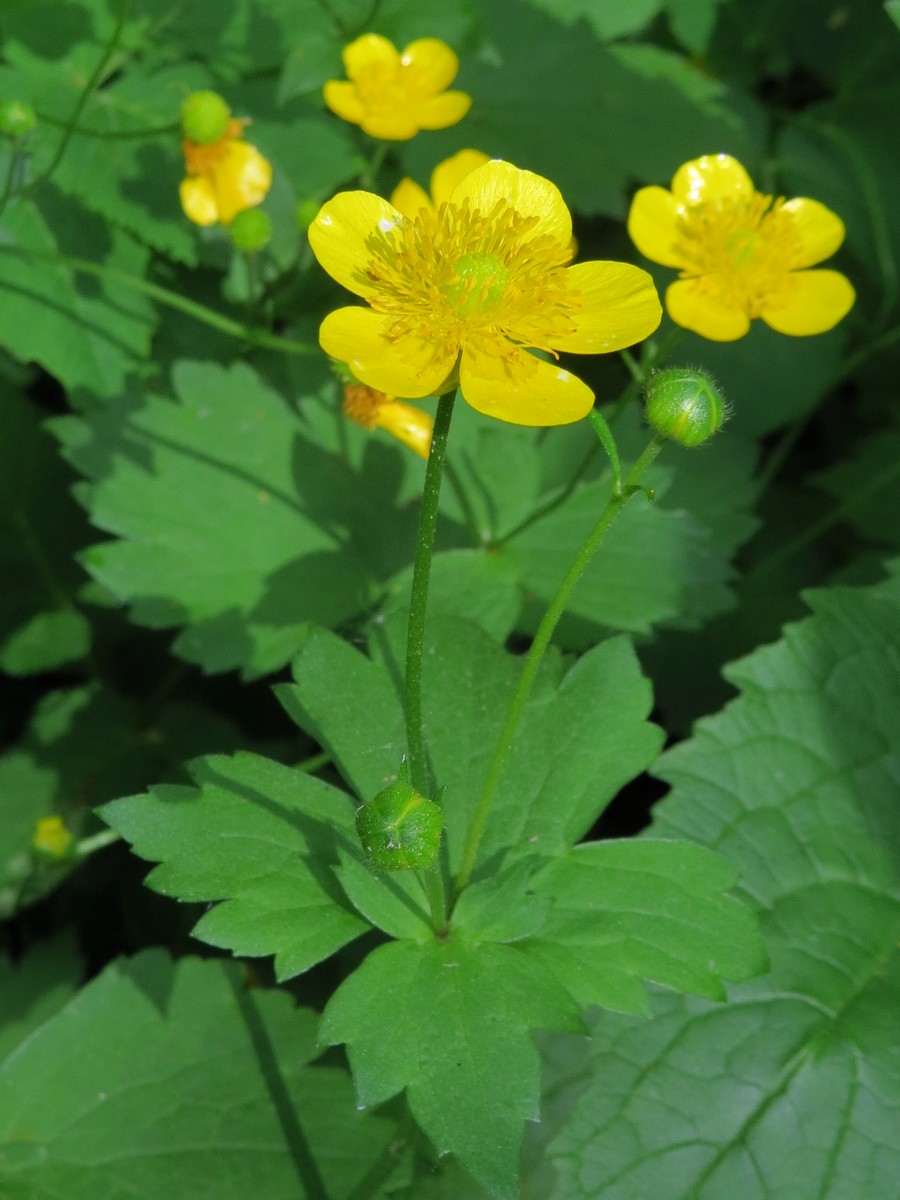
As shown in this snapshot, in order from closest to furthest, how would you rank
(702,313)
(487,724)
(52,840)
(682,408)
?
1. (682,408)
2. (487,724)
3. (702,313)
4. (52,840)

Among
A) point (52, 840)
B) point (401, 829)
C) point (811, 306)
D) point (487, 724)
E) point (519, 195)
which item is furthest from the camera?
point (52, 840)

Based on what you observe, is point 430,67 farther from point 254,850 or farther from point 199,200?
point 254,850

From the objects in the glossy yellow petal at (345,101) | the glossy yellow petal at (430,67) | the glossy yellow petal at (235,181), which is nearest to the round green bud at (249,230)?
the glossy yellow petal at (235,181)

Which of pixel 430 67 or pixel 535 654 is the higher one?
pixel 430 67

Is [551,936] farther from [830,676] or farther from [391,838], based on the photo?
[830,676]

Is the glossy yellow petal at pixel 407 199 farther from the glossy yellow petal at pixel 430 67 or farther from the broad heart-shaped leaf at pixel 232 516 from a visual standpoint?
the broad heart-shaped leaf at pixel 232 516

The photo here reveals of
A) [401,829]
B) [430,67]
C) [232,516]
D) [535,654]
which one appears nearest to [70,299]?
[232,516]

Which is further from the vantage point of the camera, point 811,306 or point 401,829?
point 811,306
